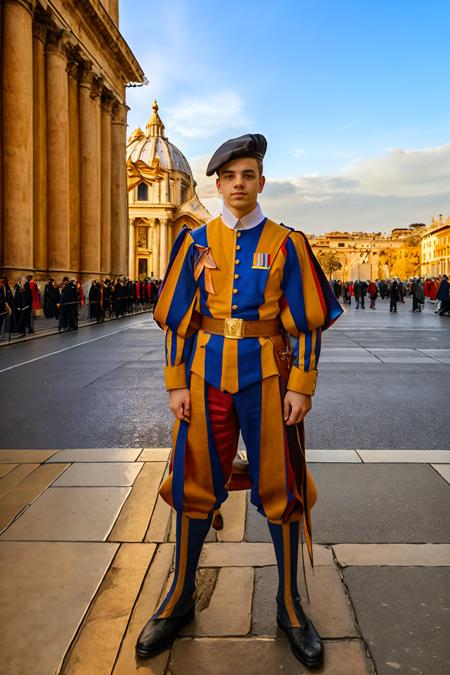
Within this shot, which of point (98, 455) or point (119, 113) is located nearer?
point (98, 455)

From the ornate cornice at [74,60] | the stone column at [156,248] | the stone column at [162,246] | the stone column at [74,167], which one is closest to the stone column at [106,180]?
the stone column at [74,167]

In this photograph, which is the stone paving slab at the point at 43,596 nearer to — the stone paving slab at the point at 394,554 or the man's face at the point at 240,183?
the stone paving slab at the point at 394,554

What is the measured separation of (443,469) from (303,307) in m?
2.57

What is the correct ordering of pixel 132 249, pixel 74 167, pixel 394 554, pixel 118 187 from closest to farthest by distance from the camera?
pixel 394 554 < pixel 74 167 < pixel 118 187 < pixel 132 249

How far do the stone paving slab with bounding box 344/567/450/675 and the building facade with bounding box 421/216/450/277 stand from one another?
121m

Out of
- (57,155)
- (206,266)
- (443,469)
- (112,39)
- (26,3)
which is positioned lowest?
(443,469)

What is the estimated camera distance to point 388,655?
225cm

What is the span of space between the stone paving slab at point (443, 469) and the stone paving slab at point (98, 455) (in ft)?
7.80

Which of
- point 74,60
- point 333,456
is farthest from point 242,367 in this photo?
point 74,60

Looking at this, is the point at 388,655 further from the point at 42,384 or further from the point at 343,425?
the point at 42,384

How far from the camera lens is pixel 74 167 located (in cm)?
3009

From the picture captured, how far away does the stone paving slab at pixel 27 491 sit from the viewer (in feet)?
11.8

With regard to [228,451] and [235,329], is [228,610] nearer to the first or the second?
[228,451]

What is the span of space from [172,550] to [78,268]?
95.5 ft
